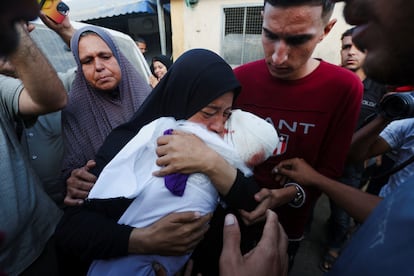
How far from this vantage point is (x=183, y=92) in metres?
1.22

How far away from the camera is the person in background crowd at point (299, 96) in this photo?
1.29 metres

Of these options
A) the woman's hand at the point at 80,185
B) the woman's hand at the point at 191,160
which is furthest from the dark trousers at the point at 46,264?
the woman's hand at the point at 191,160

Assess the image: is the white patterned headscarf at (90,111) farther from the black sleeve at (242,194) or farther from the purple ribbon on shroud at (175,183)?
the black sleeve at (242,194)

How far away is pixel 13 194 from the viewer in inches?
46.1

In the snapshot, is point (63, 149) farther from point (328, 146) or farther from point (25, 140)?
point (328, 146)

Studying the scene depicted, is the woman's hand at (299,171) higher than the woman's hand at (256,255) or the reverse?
the reverse

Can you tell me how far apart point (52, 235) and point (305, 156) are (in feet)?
5.61

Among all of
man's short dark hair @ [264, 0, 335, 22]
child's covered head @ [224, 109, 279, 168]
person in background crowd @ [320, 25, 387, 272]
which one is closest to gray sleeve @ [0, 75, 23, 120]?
child's covered head @ [224, 109, 279, 168]

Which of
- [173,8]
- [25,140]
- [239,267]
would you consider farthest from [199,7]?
[239,267]

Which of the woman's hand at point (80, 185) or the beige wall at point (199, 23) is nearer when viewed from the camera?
the woman's hand at point (80, 185)

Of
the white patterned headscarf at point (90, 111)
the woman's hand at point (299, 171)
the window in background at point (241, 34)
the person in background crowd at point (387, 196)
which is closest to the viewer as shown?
the person in background crowd at point (387, 196)

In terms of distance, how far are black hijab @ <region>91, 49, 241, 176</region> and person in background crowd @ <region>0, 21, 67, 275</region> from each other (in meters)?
0.39

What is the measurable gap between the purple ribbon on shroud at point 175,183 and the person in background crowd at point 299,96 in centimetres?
48

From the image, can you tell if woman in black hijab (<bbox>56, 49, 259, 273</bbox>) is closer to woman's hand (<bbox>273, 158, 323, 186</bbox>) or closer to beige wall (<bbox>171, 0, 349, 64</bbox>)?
woman's hand (<bbox>273, 158, 323, 186</bbox>)
